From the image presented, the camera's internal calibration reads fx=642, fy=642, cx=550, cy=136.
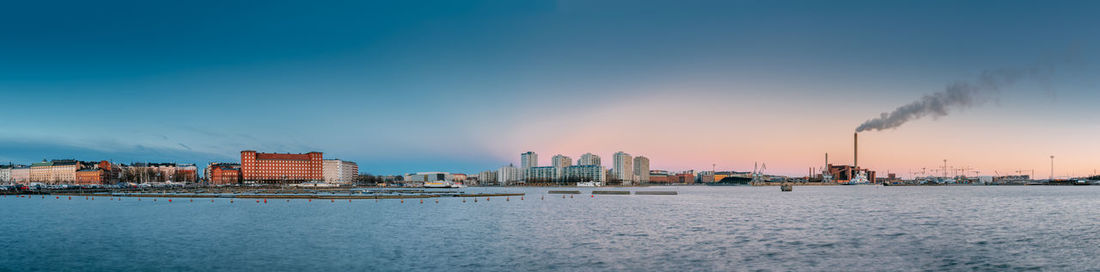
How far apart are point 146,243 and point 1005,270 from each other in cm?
4090

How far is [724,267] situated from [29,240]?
121 ft

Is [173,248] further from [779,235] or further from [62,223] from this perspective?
[779,235]

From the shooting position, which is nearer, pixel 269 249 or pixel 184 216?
pixel 269 249

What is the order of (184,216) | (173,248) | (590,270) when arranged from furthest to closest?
(184,216), (173,248), (590,270)

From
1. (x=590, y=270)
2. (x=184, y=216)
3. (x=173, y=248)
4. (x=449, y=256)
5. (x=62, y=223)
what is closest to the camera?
(x=590, y=270)

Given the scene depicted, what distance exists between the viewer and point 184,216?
56125mm

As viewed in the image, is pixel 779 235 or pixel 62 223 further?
pixel 62 223

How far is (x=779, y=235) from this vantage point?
40469 mm

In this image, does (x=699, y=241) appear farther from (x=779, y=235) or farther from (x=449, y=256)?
(x=449, y=256)

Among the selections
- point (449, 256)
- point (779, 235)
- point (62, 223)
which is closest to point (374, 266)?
point (449, 256)

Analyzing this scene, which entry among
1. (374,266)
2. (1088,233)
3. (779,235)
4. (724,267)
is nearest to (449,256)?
(374,266)

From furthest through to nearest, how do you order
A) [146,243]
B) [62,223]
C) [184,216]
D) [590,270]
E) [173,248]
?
[184,216], [62,223], [146,243], [173,248], [590,270]

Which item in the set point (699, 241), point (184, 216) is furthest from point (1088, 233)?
point (184, 216)

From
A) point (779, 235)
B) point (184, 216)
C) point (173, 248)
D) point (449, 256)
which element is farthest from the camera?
point (184, 216)
